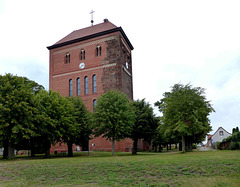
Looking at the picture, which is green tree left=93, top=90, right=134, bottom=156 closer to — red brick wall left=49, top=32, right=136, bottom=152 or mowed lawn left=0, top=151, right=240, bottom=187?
mowed lawn left=0, top=151, right=240, bottom=187

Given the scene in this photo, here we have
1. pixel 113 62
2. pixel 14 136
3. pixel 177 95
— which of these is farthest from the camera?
pixel 113 62

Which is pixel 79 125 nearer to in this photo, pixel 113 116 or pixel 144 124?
pixel 113 116

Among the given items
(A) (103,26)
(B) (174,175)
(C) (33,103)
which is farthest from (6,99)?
(A) (103,26)

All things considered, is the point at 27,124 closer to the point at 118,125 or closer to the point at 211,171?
the point at 118,125

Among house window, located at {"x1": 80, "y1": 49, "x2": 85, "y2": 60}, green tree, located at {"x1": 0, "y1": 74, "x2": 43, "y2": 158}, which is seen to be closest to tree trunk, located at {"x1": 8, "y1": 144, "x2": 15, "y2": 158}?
green tree, located at {"x1": 0, "y1": 74, "x2": 43, "y2": 158}

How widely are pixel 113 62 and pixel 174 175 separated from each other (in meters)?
38.5

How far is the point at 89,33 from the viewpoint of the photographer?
55344mm

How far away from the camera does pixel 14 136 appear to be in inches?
989

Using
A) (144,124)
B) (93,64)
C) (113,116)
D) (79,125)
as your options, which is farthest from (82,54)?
(113,116)

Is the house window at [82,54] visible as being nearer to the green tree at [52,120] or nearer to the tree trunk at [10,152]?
the green tree at [52,120]

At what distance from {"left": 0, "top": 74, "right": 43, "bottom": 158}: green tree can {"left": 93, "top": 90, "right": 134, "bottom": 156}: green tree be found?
7863 mm

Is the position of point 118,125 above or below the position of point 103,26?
below

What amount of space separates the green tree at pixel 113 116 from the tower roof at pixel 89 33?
23.7m

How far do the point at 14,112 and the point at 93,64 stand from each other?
28025 millimetres
